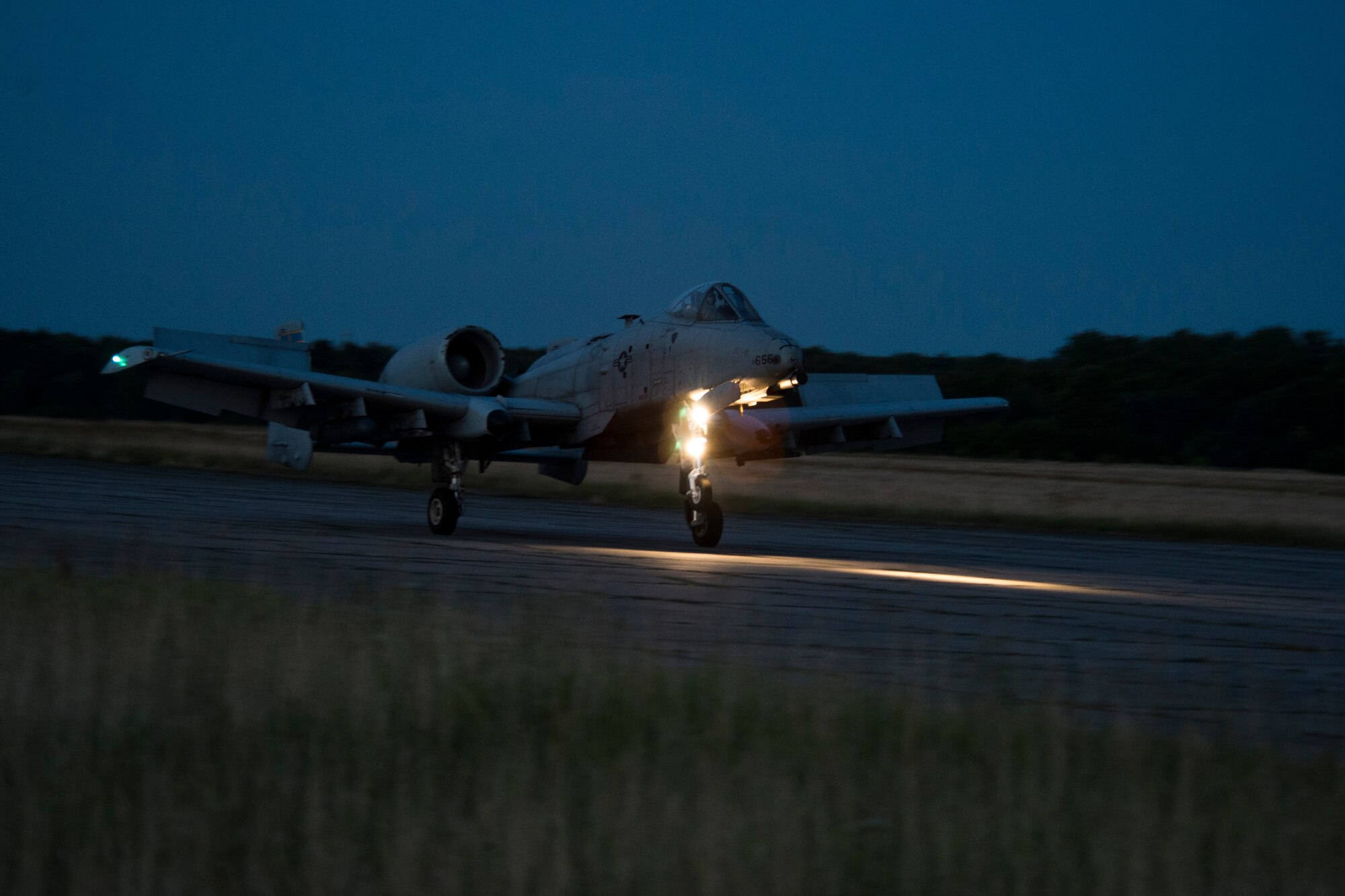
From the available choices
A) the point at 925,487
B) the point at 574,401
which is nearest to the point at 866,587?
the point at 574,401

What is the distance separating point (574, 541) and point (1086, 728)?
12.0 metres

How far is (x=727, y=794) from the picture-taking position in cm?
472

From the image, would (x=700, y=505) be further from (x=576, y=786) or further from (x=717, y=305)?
(x=576, y=786)

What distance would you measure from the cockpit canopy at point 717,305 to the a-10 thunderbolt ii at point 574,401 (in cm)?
2

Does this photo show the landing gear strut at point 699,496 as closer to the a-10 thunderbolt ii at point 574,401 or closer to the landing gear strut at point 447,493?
the a-10 thunderbolt ii at point 574,401

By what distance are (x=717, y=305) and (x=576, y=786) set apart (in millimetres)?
12696

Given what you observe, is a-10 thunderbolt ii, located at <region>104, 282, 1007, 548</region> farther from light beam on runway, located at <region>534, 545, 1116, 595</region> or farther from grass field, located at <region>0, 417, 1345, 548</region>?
grass field, located at <region>0, 417, 1345, 548</region>

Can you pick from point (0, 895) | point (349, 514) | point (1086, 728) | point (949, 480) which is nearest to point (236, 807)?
point (0, 895)

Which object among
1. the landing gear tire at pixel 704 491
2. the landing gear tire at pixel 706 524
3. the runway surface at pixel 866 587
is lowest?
the runway surface at pixel 866 587

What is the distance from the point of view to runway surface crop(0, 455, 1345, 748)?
760 centimetres

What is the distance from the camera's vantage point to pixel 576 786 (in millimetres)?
4836

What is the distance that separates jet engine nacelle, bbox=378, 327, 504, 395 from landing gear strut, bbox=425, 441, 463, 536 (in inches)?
44.4

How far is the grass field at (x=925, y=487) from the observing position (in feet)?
86.4

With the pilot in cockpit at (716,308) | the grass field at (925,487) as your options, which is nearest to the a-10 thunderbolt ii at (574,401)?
the pilot in cockpit at (716,308)
